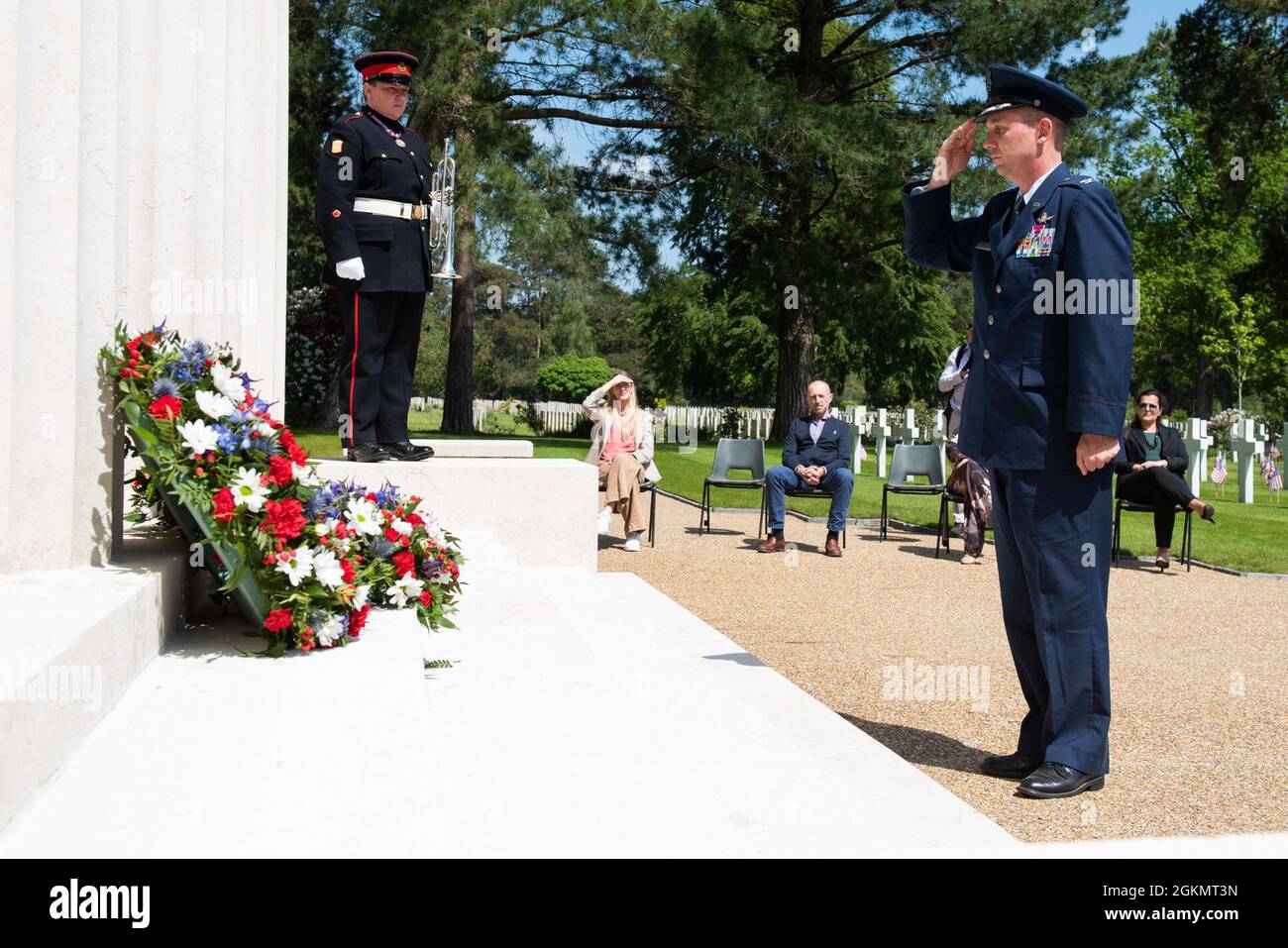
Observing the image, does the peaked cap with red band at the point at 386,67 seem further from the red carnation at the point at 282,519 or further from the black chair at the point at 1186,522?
the black chair at the point at 1186,522

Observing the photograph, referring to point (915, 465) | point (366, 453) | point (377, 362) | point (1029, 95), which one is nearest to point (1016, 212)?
point (1029, 95)

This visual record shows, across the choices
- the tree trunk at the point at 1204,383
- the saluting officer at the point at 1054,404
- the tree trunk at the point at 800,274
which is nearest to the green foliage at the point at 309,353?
the tree trunk at the point at 800,274

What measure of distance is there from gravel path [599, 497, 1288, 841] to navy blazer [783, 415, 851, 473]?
0.82m

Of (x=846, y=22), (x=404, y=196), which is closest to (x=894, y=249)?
(x=846, y=22)

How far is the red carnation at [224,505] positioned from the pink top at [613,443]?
7690 mm

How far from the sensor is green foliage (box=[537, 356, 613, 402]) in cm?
4203

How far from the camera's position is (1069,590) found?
4.29 m

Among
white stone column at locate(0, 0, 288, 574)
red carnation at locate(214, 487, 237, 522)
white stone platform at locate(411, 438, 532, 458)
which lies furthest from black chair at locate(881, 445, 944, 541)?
red carnation at locate(214, 487, 237, 522)

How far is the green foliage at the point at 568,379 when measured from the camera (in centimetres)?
4203

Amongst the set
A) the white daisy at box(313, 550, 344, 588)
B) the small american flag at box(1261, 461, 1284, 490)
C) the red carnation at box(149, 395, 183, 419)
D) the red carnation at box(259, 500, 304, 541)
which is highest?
the red carnation at box(149, 395, 183, 419)

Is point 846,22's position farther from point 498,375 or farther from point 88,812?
point 88,812

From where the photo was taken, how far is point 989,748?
5219 mm

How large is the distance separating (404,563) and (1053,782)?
258 cm

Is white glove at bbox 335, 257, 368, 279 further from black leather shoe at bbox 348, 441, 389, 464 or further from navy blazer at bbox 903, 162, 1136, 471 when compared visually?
navy blazer at bbox 903, 162, 1136, 471
